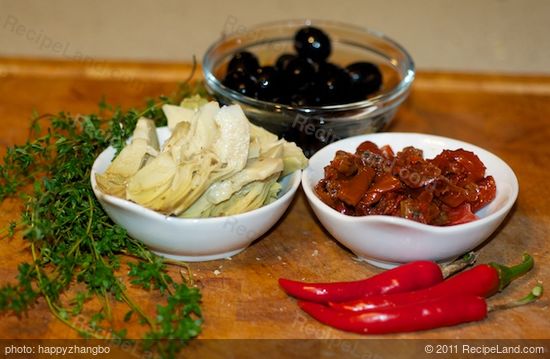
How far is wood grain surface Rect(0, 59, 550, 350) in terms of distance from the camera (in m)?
1.82

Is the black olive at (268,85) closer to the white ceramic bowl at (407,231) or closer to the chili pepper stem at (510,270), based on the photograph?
the white ceramic bowl at (407,231)

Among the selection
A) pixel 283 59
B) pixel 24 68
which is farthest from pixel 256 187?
pixel 24 68

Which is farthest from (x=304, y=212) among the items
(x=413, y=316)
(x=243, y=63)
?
(x=413, y=316)

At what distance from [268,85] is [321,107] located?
211mm

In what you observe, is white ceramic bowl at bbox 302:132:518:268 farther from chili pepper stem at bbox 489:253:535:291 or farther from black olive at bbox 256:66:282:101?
black olive at bbox 256:66:282:101

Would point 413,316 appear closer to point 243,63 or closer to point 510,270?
point 510,270

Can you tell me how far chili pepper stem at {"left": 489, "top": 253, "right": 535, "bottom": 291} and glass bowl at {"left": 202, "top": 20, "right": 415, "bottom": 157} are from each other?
2.42ft

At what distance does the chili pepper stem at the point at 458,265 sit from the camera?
192 cm

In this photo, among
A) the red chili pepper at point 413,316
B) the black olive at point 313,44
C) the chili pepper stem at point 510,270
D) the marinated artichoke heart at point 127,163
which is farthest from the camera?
the black olive at point 313,44

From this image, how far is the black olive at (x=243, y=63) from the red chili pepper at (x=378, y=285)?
2.90ft

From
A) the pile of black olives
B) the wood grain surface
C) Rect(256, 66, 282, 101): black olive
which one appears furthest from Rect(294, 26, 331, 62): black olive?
the wood grain surface

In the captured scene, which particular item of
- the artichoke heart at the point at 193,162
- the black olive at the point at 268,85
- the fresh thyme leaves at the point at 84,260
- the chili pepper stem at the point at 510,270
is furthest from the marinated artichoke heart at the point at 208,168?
the chili pepper stem at the point at 510,270

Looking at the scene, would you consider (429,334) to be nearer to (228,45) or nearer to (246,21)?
(228,45)

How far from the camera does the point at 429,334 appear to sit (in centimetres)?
177
